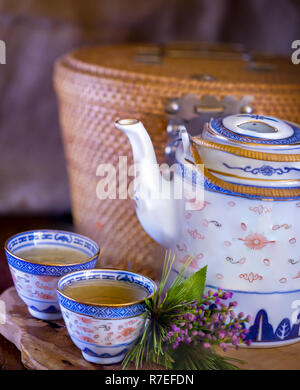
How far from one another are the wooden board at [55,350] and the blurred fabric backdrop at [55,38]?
24.6 inches

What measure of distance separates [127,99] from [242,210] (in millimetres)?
252

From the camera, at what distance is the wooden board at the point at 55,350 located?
513 mm

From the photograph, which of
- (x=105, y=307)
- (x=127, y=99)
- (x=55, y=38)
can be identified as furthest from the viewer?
(x=55, y=38)

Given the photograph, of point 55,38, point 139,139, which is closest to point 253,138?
point 139,139

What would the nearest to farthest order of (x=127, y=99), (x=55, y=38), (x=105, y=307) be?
(x=105, y=307), (x=127, y=99), (x=55, y=38)

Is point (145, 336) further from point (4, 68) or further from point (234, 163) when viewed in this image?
point (4, 68)

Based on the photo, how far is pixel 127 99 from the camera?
0.70 meters

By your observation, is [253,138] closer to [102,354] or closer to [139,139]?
[139,139]

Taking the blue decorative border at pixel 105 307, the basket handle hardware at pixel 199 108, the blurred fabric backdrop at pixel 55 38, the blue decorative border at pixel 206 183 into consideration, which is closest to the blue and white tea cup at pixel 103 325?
the blue decorative border at pixel 105 307

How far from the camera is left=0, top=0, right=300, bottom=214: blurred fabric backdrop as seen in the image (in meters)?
1.10

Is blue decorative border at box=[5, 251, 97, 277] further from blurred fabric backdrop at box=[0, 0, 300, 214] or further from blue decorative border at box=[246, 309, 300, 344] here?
blurred fabric backdrop at box=[0, 0, 300, 214]

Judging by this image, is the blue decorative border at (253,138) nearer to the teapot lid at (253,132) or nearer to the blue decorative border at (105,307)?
the teapot lid at (253,132)

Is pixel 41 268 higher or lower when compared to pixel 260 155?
lower

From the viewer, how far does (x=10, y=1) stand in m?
1.07
